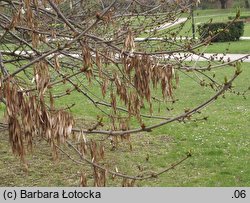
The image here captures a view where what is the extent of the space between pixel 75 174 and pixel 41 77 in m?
4.13

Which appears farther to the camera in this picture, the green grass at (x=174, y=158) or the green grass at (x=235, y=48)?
the green grass at (x=235, y=48)

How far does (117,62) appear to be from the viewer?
3607mm

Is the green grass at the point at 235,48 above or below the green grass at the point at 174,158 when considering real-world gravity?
below

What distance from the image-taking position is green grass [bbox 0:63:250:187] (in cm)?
638

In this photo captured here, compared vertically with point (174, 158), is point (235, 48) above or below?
below

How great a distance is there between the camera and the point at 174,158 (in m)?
7.36

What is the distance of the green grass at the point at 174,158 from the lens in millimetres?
6375

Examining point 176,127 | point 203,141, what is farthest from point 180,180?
point 176,127

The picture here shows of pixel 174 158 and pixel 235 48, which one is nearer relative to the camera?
pixel 174 158

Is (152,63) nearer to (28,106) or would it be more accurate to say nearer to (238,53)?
(28,106)

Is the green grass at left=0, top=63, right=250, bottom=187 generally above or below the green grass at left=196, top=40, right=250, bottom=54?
above

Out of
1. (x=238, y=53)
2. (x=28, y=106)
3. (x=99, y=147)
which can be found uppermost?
(x=28, y=106)

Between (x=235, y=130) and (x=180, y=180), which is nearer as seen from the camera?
(x=180, y=180)

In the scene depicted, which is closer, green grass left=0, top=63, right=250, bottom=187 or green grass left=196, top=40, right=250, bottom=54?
green grass left=0, top=63, right=250, bottom=187
